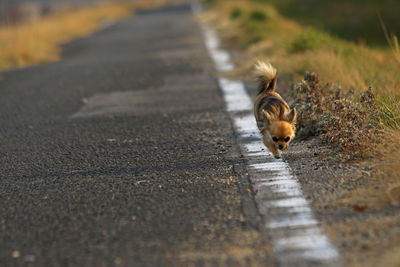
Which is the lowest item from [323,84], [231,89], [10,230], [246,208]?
[231,89]

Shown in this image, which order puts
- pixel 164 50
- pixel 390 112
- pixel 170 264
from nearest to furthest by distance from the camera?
pixel 170 264
pixel 390 112
pixel 164 50

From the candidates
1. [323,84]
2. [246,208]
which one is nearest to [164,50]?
[323,84]

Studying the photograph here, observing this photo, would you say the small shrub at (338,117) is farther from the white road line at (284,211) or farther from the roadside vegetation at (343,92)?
the white road line at (284,211)

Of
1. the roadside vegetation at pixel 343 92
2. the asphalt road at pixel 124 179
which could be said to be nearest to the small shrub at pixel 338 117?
the roadside vegetation at pixel 343 92

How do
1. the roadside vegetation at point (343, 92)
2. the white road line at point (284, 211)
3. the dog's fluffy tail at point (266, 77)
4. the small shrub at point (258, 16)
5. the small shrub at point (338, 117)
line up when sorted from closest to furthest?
the white road line at point (284, 211) → the roadside vegetation at point (343, 92) → the small shrub at point (338, 117) → the dog's fluffy tail at point (266, 77) → the small shrub at point (258, 16)

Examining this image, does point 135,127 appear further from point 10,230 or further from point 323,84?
point 10,230

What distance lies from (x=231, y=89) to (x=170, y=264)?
509cm

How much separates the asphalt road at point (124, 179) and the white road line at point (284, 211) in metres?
0.08

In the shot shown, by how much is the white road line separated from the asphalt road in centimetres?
8

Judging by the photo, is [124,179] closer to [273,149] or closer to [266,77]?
[273,149]

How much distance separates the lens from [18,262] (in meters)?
2.87

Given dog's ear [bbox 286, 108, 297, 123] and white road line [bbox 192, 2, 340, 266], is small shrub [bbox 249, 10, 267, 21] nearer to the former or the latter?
white road line [bbox 192, 2, 340, 266]

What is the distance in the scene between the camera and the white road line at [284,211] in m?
2.74

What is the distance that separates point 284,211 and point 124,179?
53.9 inches
